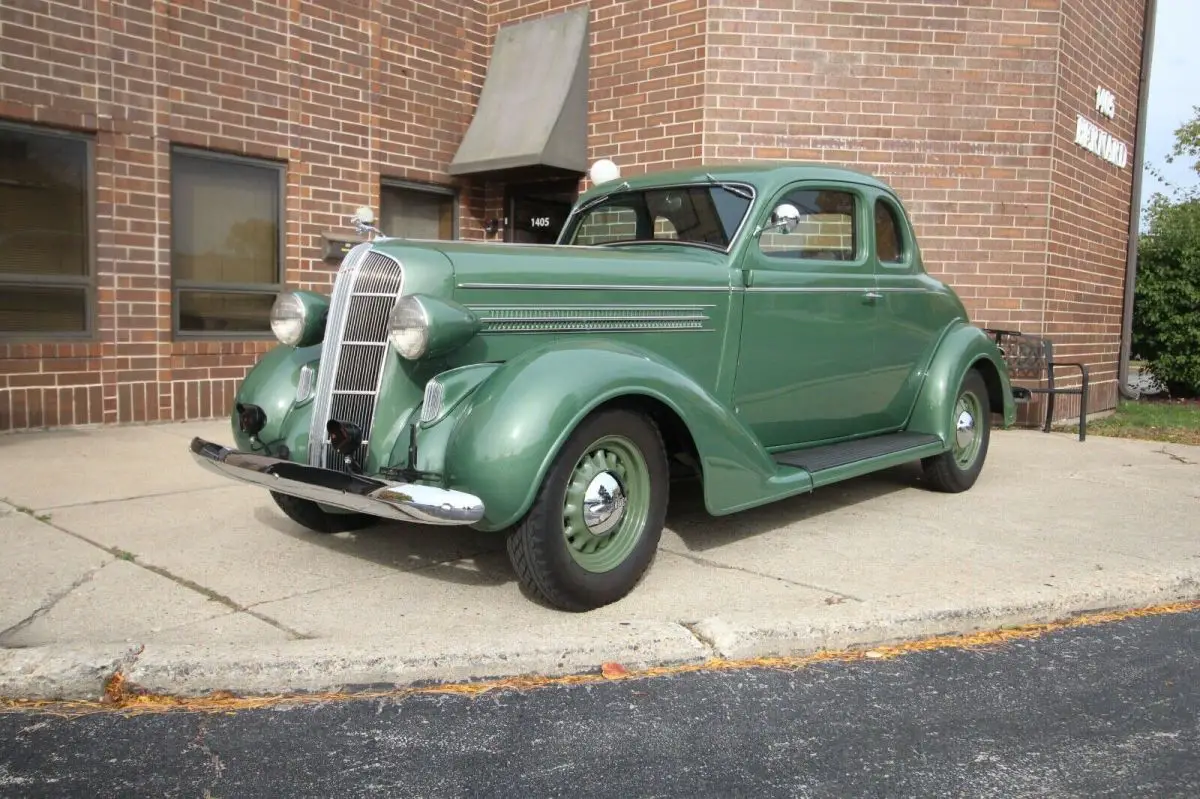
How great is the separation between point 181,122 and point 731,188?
5377 mm

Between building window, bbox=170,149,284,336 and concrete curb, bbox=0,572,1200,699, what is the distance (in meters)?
5.75

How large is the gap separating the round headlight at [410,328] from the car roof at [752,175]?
2184mm

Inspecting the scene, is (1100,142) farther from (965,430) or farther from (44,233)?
(44,233)

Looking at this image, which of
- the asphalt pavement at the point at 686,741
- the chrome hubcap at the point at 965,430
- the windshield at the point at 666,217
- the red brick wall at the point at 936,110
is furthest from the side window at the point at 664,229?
the red brick wall at the point at 936,110

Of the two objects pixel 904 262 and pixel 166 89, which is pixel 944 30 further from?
pixel 166 89

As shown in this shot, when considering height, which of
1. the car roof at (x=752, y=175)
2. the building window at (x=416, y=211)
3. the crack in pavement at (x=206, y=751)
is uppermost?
the building window at (x=416, y=211)

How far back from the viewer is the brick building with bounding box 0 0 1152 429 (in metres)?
7.68

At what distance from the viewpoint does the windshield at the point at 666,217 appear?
5.00 metres

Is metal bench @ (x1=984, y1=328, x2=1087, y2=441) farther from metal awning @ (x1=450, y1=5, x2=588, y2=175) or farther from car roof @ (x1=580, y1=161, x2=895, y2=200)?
metal awning @ (x1=450, y1=5, x2=588, y2=175)

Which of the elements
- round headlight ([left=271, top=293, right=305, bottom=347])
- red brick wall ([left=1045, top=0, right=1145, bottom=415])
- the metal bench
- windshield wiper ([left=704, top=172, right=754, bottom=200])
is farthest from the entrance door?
round headlight ([left=271, top=293, right=305, bottom=347])

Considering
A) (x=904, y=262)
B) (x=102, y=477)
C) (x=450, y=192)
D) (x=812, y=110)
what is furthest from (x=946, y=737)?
(x=450, y=192)

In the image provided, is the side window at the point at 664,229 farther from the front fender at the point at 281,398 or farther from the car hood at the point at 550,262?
the front fender at the point at 281,398

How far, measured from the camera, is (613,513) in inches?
153

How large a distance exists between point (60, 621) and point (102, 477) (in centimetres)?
272
